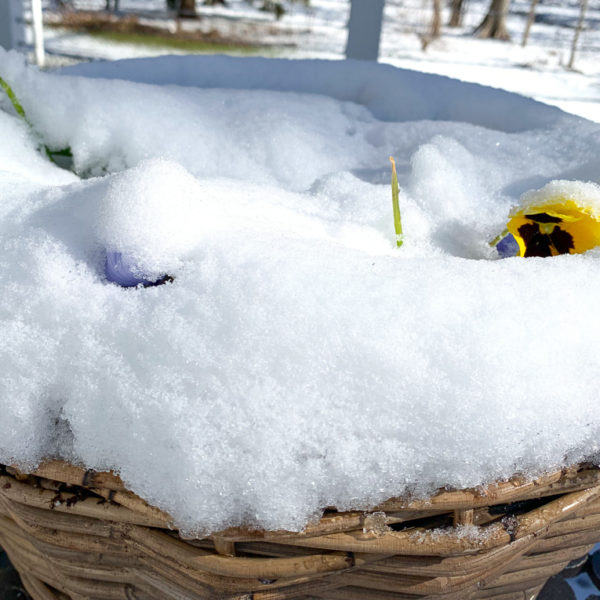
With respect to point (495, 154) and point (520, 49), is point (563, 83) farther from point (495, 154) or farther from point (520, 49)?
point (495, 154)

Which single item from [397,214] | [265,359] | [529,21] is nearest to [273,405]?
[265,359]

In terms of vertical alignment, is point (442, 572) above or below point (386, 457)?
below

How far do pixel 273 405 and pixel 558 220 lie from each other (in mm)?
333

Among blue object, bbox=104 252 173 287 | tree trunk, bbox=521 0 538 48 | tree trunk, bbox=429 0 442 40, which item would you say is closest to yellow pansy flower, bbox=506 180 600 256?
blue object, bbox=104 252 173 287

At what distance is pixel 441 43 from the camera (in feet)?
20.6

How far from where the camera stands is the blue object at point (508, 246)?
22.9 inches

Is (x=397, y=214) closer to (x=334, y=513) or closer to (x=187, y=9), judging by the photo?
(x=334, y=513)

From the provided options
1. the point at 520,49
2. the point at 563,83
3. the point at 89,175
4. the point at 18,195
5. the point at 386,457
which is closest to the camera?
the point at 386,457

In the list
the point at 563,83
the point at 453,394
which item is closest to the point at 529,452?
the point at 453,394

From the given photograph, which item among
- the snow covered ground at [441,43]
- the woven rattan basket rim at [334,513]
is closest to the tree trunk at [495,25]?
the snow covered ground at [441,43]

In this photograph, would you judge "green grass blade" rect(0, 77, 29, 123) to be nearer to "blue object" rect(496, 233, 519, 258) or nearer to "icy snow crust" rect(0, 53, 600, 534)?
"icy snow crust" rect(0, 53, 600, 534)

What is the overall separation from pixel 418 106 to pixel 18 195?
66cm

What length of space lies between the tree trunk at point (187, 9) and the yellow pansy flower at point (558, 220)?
24.2ft

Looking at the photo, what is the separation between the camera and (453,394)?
0.34 metres
